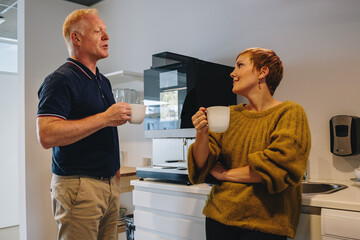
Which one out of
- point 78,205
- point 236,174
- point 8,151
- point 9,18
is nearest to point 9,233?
point 8,151

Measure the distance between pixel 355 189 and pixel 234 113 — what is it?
29.9 inches

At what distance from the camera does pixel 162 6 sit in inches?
121

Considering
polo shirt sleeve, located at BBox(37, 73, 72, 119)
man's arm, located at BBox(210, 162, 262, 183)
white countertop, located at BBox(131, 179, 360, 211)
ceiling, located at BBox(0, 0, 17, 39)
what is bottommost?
white countertop, located at BBox(131, 179, 360, 211)

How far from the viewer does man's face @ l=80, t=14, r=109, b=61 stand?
150 centimetres

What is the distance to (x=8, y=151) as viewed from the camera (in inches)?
218

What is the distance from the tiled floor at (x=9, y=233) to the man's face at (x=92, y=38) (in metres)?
3.85

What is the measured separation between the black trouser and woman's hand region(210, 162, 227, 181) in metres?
0.18

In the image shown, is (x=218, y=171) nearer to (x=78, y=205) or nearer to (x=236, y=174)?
(x=236, y=174)

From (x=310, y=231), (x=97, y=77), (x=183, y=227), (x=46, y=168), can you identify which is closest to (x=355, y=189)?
(x=310, y=231)

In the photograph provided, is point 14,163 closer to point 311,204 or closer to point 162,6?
point 162,6

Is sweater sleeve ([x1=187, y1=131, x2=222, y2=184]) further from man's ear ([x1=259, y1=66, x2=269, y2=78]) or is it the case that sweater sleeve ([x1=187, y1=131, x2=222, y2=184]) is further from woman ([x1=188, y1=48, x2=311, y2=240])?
man's ear ([x1=259, y1=66, x2=269, y2=78])

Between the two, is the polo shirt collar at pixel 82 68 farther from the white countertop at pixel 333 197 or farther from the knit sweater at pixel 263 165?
the white countertop at pixel 333 197

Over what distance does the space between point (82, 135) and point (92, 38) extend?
1.54 ft

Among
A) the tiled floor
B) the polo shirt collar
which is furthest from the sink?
the tiled floor
